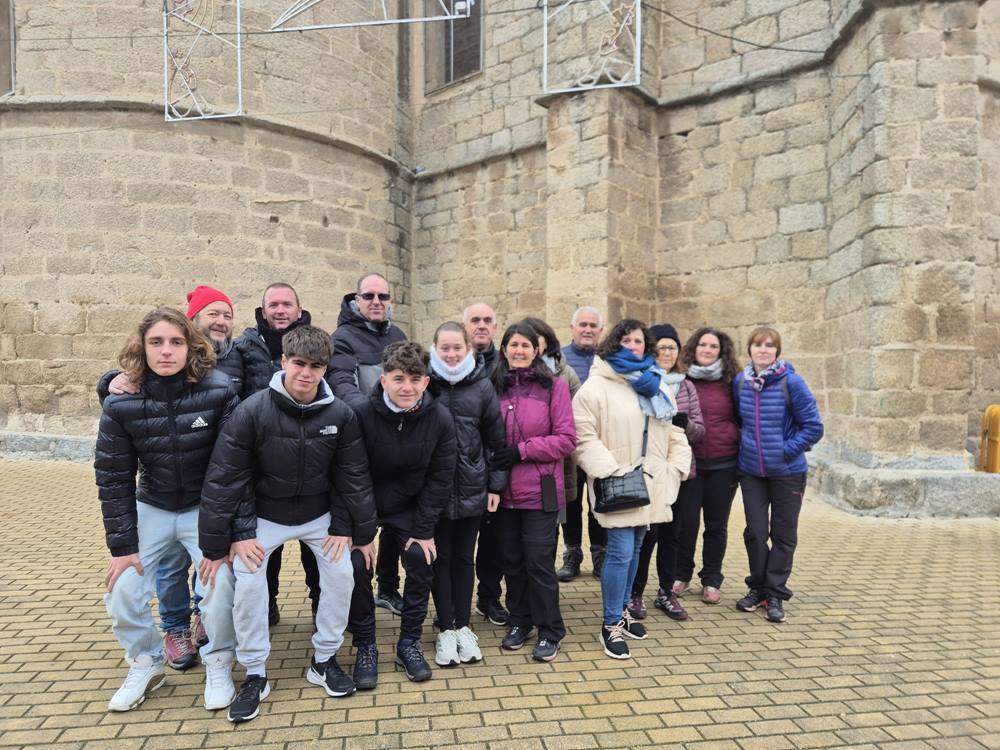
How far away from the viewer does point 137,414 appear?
2779mm

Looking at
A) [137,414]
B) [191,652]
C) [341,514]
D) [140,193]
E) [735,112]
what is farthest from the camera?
[140,193]

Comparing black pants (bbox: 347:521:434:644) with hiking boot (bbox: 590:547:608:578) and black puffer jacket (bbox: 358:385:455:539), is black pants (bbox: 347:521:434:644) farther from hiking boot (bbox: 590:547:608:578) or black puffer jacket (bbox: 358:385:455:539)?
hiking boot (bbox: 590:547:608:578)

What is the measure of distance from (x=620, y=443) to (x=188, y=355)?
2124mm

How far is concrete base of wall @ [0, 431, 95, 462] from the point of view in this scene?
8703 millimetres

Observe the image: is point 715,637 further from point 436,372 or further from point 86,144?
point 86,144

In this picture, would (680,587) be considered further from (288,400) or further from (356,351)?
(288,400)

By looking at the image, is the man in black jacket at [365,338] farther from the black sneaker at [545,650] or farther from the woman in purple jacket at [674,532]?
the woman in purple jacket at [674,532]

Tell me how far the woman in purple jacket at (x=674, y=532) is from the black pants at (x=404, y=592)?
137 centimetres

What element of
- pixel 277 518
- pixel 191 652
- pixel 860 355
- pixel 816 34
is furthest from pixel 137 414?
pixel 816 34

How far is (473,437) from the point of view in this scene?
327 centimetres

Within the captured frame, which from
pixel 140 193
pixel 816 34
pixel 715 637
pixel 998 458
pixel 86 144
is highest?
pixel 816 34

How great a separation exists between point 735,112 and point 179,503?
784 centimetres

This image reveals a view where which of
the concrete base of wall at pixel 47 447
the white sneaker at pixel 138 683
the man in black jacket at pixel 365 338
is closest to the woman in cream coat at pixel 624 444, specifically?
the man in black jacket at pixel 365 338

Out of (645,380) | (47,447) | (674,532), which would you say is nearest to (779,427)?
(674,532)
